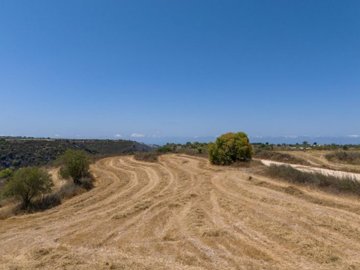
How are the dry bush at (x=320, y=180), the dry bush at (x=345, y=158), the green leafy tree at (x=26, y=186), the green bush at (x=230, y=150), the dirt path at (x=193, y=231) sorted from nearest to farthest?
the dirt path at (x=193, y=231)
the dry bush at (x=320, y=180)
the green leafy tree at (x=26, y=186)
the green bush at (x=230, y=150)
the dry bush at (x=345, y=158)

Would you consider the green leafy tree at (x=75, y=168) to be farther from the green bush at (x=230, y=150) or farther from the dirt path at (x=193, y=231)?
the green bush at (x=230, y=150)

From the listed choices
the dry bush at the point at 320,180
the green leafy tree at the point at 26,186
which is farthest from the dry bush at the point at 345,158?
the green leafy tree at the point at 26,186

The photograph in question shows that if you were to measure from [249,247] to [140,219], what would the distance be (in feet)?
16.9

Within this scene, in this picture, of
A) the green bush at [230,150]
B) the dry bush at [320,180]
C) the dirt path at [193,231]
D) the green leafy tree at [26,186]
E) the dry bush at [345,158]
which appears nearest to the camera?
the dirt path at [193,231]

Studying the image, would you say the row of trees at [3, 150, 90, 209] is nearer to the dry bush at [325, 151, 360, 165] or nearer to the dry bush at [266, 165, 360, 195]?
the dry bush at [266, 165, 360, 195]

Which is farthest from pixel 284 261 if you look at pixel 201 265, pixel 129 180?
pixel 129 180

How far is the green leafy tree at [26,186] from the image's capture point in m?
17.9

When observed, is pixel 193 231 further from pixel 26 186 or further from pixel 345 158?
pixel 345 158

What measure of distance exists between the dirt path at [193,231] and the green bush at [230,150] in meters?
13.5

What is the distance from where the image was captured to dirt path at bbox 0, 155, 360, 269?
8.53 m

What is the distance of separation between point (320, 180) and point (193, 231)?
1010cm

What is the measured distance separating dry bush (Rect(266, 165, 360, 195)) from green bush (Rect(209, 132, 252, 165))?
30.0 feet

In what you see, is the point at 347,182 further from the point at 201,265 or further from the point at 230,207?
the point at 201,265

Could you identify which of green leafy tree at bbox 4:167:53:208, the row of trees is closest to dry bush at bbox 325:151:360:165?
the row of trees
